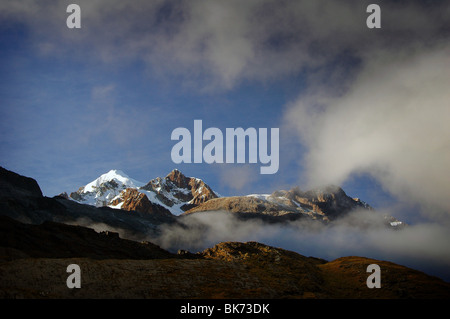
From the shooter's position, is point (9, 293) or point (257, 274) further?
point (257, 274)

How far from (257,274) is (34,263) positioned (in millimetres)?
32263

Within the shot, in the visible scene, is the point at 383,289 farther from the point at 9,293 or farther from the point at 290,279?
the point at 9,293

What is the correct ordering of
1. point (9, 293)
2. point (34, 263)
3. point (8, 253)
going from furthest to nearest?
point (8, 253)
point (34, 263)
point (9, 293)
